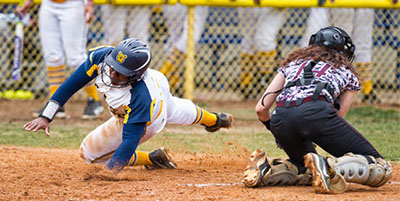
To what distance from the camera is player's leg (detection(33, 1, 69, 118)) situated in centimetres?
810

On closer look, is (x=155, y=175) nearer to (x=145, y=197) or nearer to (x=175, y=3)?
(x=145, y=197)

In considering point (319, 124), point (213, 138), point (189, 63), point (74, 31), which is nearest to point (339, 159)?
point (319, 124)

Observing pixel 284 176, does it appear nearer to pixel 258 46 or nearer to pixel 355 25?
pixel 258 46

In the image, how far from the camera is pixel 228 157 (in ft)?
20.4

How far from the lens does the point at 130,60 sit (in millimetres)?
4609

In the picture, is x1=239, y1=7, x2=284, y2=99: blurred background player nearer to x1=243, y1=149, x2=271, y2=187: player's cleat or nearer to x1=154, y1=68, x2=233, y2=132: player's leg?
x1=154, y1=68, x2=233, y2=132: player's leg

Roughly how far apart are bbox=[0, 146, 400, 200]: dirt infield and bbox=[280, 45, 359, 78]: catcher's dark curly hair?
0.89 meters

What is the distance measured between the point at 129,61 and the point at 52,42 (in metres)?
3.90

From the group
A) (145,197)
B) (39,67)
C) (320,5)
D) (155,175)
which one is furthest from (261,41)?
(145,197)

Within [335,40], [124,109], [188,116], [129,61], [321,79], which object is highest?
[335,40]

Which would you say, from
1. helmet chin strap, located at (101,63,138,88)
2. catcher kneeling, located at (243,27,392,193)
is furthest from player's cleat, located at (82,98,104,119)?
catcher kneeling, located at (243,27,392,193)

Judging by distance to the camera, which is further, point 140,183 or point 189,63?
point 189,63

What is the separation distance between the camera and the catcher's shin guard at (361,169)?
426 cm

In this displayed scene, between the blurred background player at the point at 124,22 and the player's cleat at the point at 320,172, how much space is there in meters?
6.02
